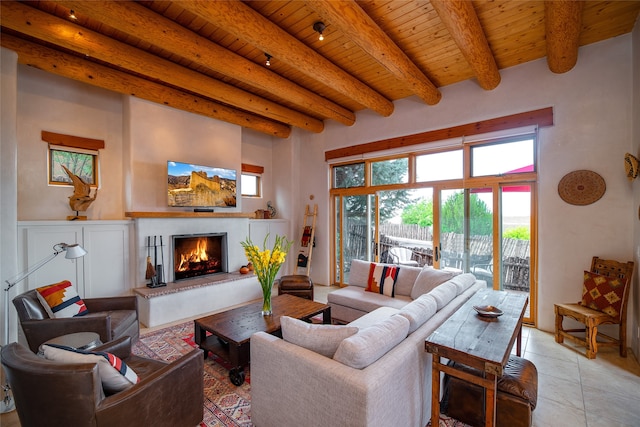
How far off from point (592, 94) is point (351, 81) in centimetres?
293

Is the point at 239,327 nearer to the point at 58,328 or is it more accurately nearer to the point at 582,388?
the point at 58,328

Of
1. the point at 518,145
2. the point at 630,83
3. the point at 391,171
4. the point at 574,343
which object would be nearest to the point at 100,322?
the point at 391,171

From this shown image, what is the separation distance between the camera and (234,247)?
527 cm

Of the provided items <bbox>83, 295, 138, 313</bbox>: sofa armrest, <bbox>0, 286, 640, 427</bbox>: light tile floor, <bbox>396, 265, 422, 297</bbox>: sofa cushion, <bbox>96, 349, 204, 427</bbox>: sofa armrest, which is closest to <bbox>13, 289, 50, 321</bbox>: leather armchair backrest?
<bbox>83, 295, 138, 313</bbox>: sofa armrest

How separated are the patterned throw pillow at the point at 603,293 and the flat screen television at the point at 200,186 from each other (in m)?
5.25

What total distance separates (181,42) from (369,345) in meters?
3.37

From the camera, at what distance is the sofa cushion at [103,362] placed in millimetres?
1441

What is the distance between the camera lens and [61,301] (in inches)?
105

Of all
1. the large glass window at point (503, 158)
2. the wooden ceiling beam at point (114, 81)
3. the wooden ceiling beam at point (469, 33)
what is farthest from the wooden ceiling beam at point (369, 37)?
the wooden ceiling beam at point (114, 81)

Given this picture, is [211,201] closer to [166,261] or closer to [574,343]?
[166,261]

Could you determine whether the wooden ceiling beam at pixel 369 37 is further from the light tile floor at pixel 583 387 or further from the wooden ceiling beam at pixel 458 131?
the light tile floor at pixel 583 387

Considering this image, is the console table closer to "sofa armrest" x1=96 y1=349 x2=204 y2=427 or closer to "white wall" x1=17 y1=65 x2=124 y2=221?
"sofa armrest" x1=96 y1=349 x2=204 y2=427

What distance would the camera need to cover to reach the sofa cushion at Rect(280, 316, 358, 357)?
5.58 feet

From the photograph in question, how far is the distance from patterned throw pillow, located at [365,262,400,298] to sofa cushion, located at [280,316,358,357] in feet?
6.73
